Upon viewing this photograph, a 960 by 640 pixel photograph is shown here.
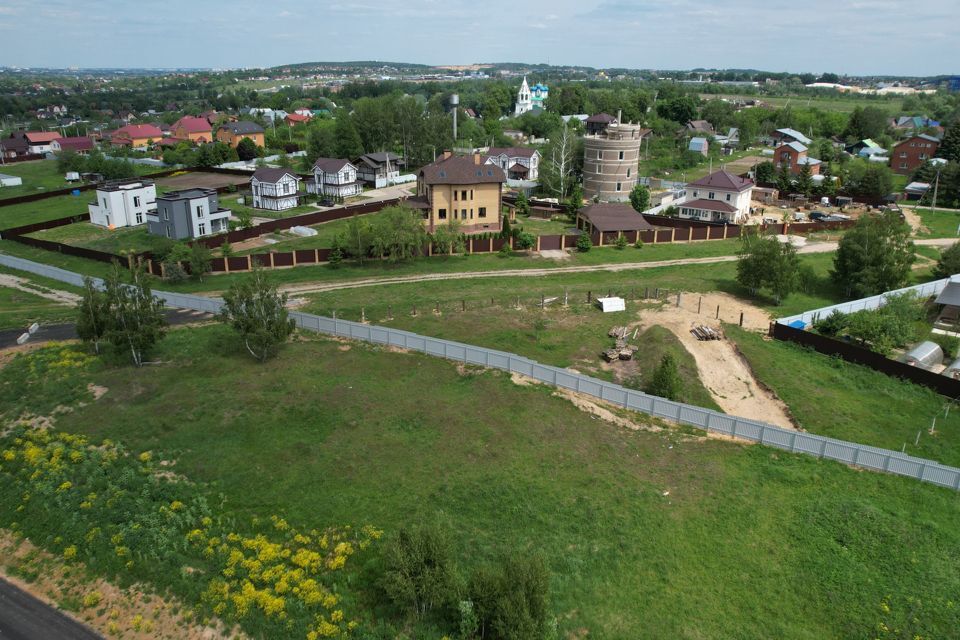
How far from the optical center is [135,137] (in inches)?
4978

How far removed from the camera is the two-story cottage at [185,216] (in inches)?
2432

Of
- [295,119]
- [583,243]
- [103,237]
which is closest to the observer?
[583,243]

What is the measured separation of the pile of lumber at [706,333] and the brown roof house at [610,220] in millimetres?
24308

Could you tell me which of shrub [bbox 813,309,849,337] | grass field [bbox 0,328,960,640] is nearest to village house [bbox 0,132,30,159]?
grass field [bbox 0,328,960,640]

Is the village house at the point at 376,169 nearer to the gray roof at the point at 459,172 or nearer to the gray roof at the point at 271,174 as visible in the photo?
the gray roof at the point at 271,174

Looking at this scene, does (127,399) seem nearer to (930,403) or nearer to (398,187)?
(930,403)

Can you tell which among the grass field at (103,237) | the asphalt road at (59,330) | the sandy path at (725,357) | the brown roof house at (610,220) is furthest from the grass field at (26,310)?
the brown roof house at (610,220)

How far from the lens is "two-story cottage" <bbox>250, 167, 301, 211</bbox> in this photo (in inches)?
2931

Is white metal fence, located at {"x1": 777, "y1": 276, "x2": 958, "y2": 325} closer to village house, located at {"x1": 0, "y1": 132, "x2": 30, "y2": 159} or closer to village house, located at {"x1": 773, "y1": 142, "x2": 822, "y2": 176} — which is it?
village house, located at {"x1": 773, "y1": 142, "x2": 822, "y2": 176}

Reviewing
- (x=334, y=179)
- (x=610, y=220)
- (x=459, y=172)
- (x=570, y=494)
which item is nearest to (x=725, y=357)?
(x=570, y=494)

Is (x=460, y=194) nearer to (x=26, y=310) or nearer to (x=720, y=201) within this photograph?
(x=720, y=201)

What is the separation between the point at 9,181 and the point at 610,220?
87167 mm

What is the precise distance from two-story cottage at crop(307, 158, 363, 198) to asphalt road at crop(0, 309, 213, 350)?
136 ft

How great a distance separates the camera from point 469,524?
2166 cm
